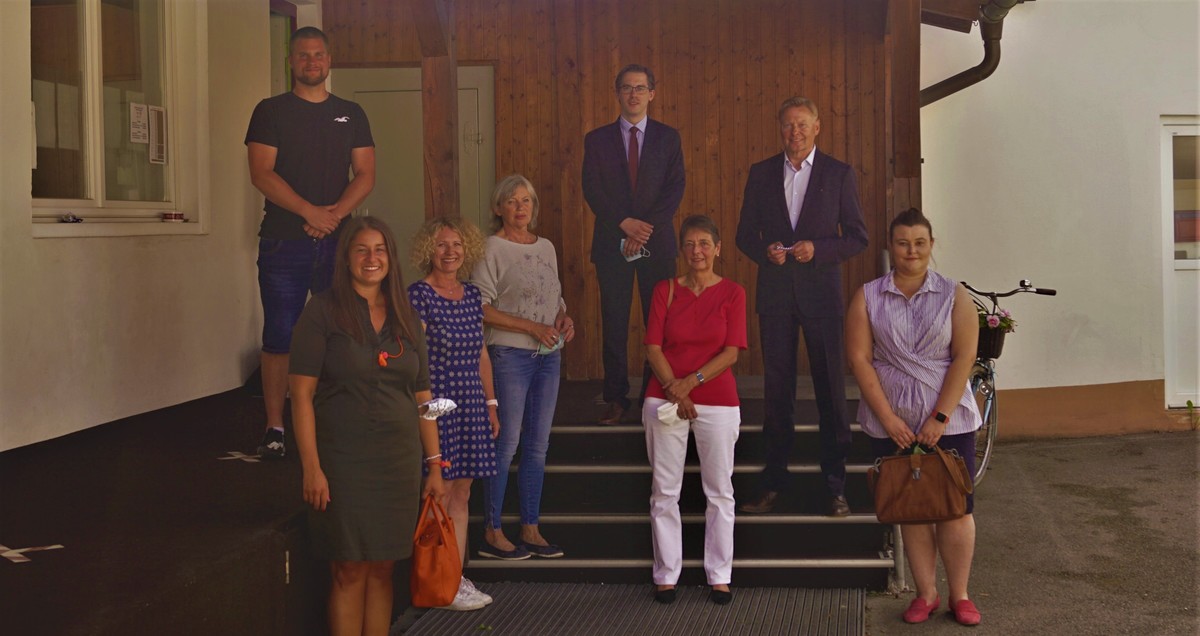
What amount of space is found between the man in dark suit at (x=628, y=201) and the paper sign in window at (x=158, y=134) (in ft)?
7.87

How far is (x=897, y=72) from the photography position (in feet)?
17.9

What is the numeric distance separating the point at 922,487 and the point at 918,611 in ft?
1.85

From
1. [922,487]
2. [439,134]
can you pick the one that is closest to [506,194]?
[439,134]

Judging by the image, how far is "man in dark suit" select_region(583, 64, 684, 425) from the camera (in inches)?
229

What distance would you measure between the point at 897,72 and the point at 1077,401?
4.28 m

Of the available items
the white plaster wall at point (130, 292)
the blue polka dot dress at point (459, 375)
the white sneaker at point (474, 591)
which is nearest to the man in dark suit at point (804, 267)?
the blue polka dot dress at point (459, 375)

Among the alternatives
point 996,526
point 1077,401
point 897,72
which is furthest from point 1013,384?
point 897,72

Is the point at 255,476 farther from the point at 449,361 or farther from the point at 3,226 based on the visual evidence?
the point at 3,226

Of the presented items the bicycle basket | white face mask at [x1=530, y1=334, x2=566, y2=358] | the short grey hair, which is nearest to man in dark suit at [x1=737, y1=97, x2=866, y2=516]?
white face mask at [x1=530, y1=334, x2=566, y2=358]

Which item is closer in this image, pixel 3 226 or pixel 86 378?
pixel 3 226

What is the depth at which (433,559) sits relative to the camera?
419 centimetres

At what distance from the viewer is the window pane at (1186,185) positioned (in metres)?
8.99

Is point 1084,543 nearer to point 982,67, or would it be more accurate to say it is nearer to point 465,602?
point 465,602

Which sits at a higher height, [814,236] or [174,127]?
[174,127]
